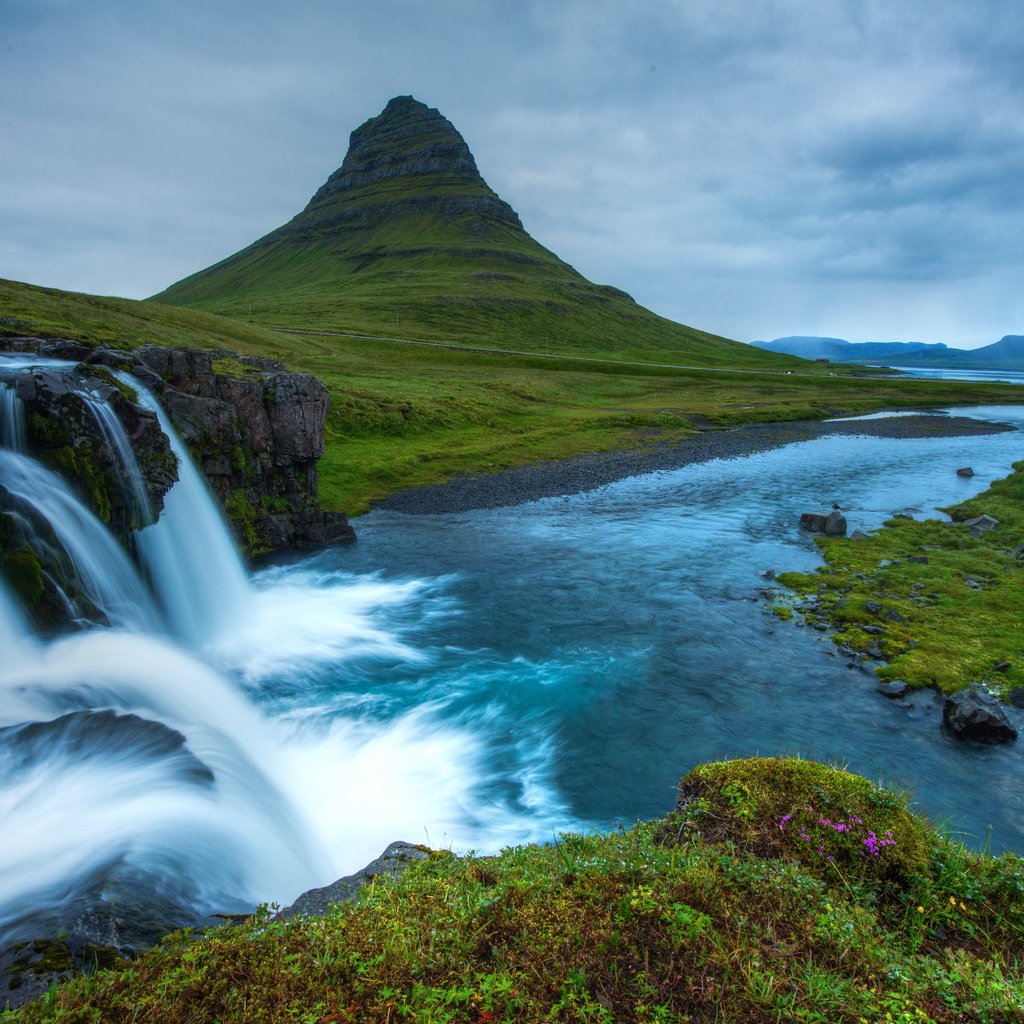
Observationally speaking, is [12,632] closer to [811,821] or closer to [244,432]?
[244,432]

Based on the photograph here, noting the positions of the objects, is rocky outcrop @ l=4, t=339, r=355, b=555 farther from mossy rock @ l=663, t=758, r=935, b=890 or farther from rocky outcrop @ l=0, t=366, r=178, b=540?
mossy rock @ l=663, t=758, r=935, b=890

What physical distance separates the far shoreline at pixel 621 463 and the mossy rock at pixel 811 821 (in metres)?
31.9

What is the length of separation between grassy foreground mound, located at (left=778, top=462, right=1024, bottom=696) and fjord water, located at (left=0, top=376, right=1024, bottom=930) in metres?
1.56

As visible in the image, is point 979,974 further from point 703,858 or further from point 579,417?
point 579,417

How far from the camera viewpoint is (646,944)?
542 cm

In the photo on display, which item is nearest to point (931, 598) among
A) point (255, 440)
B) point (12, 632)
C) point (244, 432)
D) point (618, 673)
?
point (618, 673)

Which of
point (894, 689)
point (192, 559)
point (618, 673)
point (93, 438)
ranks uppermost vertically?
point (93, 438)

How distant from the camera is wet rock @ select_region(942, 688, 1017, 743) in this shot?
1487cm

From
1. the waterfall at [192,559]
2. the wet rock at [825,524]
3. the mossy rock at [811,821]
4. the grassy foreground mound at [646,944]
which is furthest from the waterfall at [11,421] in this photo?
the wet rock at [825,524]

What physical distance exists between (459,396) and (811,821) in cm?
6725

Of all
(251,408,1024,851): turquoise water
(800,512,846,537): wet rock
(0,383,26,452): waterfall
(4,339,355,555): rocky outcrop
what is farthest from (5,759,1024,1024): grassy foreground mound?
(800,512,846,537): wet rock

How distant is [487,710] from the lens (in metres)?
17.6

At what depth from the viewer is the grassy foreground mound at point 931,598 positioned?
18438 millimetres

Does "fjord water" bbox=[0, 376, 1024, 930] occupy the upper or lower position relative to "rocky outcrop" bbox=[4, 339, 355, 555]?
lower
